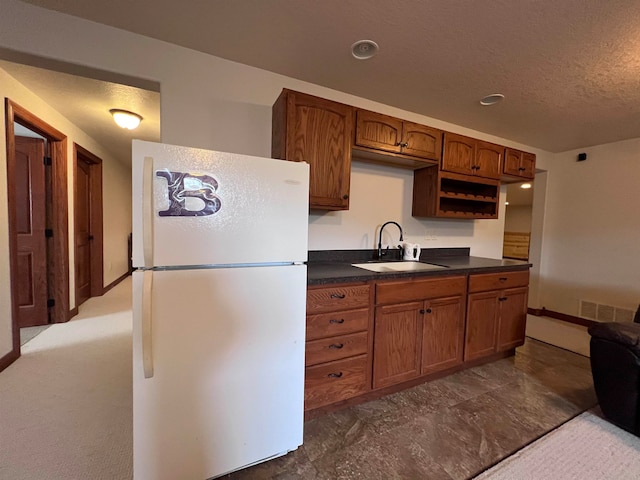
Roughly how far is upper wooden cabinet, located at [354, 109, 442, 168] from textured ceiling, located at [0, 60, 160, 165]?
6.18ft

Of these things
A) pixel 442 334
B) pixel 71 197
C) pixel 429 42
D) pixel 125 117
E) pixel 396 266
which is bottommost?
pixel 442 334

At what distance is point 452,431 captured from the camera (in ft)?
5.63

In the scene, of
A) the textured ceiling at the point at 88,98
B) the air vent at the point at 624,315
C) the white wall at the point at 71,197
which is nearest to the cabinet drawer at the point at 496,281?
the air vent at the point at 624,315

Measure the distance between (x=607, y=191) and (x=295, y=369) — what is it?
449cm

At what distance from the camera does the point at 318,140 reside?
6.38 ft

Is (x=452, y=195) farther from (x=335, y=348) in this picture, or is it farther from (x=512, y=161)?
(x=335, y=348)

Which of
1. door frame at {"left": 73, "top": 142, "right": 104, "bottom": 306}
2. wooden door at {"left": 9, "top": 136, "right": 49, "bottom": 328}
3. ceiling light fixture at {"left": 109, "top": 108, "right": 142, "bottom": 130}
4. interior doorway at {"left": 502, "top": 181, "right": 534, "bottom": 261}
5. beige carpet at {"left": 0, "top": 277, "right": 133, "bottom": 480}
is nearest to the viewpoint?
beige carpet at {"left": 0, "top": 277, "right": 133, "bottom": 480}

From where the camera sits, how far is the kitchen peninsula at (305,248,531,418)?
5.72ft

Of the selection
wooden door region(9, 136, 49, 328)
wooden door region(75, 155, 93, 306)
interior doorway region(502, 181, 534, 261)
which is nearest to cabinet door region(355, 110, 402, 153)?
wooden door region(9, 136, 49, 328)

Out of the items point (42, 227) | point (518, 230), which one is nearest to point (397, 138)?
point (42, 227)

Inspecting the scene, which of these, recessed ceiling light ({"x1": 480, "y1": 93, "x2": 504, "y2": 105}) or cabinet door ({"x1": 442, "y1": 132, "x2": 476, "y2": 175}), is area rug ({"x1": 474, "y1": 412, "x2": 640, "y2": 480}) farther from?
recessed ceiling light ({"x1": 480, "y1": 93, "x2": 504, "y2": 105})

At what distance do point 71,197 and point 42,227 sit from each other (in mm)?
494

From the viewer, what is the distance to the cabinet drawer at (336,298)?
5.51 feet

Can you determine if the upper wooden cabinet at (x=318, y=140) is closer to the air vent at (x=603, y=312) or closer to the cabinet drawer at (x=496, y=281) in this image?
the cabinet drawer at (x=496, y=281)
